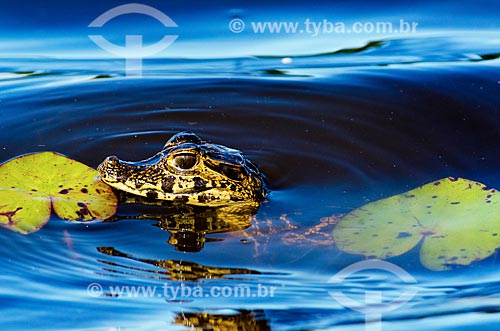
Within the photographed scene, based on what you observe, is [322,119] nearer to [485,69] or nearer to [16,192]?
[485,69]

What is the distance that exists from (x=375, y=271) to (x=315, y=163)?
2.12 metres

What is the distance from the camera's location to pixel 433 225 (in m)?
7.03

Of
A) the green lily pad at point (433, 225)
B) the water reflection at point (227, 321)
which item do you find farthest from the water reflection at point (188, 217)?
the water reflection at point (227, 321)

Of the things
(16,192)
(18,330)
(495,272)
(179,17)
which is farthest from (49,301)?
(179,17)

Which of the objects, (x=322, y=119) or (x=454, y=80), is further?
(x=454, y=80)

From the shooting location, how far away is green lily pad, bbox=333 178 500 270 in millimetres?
6629

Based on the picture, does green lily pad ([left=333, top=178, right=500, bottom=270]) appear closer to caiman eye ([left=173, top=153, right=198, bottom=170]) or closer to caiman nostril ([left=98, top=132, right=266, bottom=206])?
caiman nostril ([left=98, top=132, right=266, bottom=206])

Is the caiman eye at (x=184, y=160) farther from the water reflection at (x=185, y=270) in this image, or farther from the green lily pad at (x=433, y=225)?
the green lily pad at (x=433, y=225)

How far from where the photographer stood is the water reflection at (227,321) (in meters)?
5.39

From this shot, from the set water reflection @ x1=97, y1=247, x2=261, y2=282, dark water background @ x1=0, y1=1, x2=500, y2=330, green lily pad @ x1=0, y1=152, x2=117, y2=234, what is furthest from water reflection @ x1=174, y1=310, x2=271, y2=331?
green lily pad @ x1=0, y1=152, x2=117, y2=234

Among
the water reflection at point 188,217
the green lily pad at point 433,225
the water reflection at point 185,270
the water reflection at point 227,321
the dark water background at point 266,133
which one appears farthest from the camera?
the water reflection at point 188,217

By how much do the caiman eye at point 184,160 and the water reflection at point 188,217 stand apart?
0.33 metres

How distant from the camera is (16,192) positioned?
733 cm

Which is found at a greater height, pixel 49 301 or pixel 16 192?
pixel 16 192
